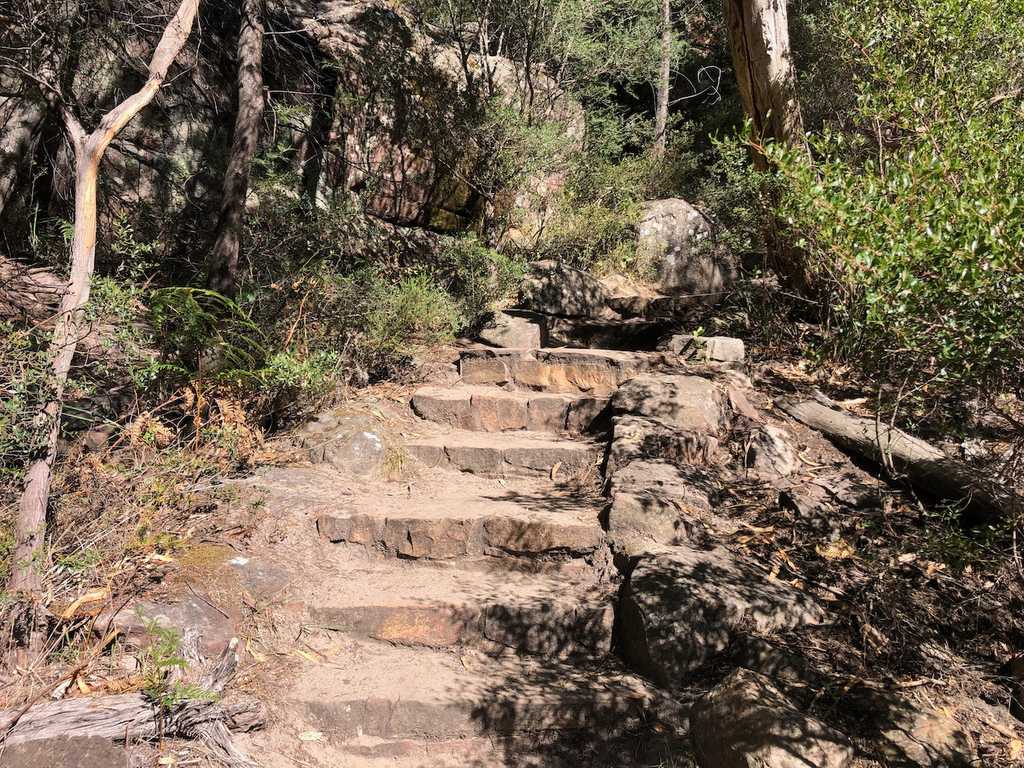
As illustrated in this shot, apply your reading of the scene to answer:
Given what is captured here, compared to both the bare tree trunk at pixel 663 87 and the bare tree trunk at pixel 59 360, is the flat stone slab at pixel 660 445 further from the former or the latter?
the bare tree trunk at pixel 663 87

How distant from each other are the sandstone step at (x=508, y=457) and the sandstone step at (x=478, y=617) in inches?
55.4

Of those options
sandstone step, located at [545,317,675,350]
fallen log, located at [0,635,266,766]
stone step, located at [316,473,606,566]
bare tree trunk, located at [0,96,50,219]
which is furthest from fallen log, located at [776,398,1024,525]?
bare tree trunk, located at [0,96,50,219]

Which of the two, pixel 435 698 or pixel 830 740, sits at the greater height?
pixel 830 740

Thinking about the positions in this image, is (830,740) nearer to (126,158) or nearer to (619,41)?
(126,158)

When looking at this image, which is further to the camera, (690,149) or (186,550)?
(690,149)

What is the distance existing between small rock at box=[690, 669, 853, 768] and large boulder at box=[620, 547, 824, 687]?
0.44m

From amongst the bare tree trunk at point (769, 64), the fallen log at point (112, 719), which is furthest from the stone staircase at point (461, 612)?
the bare tree trunk at point (769, 64)

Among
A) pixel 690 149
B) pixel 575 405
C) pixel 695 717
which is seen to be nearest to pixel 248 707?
pixel 695 717

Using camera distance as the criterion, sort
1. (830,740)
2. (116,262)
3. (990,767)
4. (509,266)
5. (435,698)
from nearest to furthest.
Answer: (830,740)
(990,767)
(435,698)
(116,262)
(509,266)

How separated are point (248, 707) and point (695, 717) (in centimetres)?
190

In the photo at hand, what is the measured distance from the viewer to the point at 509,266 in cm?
782

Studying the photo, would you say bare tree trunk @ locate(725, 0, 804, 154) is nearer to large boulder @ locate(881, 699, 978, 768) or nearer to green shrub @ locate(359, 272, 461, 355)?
green shrub @ locate(359, 272, 461, 355)

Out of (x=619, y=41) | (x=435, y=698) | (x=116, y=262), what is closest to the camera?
(x=435, y=698)

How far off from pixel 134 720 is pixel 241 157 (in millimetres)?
4706
